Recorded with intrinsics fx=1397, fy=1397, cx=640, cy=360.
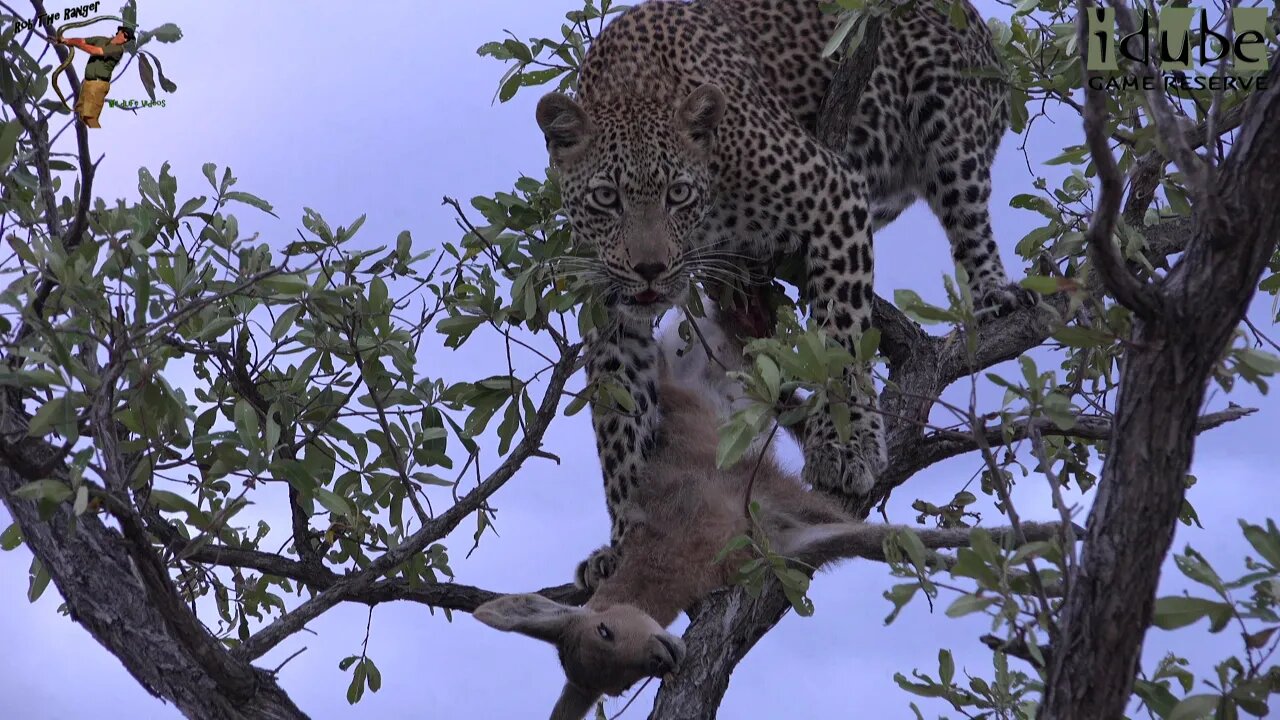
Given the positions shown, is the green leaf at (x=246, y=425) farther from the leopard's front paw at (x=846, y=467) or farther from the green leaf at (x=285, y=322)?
the leopard's front paw at (x=846, y=467)

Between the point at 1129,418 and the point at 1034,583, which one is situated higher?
the point at 1129,418

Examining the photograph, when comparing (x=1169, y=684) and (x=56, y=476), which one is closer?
(x=1169, y=684)

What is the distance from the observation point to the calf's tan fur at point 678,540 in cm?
527

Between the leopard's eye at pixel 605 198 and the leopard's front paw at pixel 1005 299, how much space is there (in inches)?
75.2

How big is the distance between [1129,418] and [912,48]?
4.58 meters

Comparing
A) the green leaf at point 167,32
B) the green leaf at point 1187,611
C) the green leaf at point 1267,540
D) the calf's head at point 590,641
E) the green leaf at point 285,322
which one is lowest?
the green leaf at point 1187,611

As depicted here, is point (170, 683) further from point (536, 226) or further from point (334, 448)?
point (536, 226)

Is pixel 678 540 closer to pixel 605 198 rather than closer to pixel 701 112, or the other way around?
pixel 605 198

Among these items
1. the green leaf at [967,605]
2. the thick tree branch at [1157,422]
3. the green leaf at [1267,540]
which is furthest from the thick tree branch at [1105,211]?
the green leaf at [967,605]

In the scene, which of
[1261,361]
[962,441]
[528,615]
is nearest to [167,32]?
[528,615]

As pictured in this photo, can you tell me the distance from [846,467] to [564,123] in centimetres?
206

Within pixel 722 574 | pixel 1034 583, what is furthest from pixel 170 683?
pixel 1034 583

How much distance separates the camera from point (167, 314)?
173 inches

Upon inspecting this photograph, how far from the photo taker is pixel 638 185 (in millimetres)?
6328
